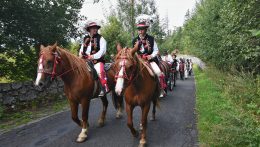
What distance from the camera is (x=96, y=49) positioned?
8008 mm

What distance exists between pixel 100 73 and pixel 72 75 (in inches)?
38.4

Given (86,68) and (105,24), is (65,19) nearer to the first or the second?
(86,68)

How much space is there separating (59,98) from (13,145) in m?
6.54

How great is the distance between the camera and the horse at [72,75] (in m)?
6.30

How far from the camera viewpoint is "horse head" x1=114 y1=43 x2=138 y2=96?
565cm

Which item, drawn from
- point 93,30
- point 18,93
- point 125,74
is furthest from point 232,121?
point 18,93

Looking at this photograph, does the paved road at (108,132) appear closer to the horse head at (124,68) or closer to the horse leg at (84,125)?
the horse leg at (84,125)

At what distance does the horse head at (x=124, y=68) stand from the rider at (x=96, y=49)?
181 cm

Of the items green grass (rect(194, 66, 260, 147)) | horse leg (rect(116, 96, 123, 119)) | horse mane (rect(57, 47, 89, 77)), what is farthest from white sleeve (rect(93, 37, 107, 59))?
green grass (rect(194, 66, 260, 147))

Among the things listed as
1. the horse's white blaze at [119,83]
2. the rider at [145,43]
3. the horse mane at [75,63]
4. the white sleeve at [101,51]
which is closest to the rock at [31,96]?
the white sleeve at [101,51]

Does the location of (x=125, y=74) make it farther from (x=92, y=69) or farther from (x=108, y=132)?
(x=108, y=132)

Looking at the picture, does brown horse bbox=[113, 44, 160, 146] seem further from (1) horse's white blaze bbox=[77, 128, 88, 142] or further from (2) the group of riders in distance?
(1) horse's white blaze bbox=[77, 128, 88, 142]

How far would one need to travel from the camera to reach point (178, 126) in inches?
325

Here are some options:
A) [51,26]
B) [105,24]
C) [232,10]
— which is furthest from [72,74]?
[105,24]
